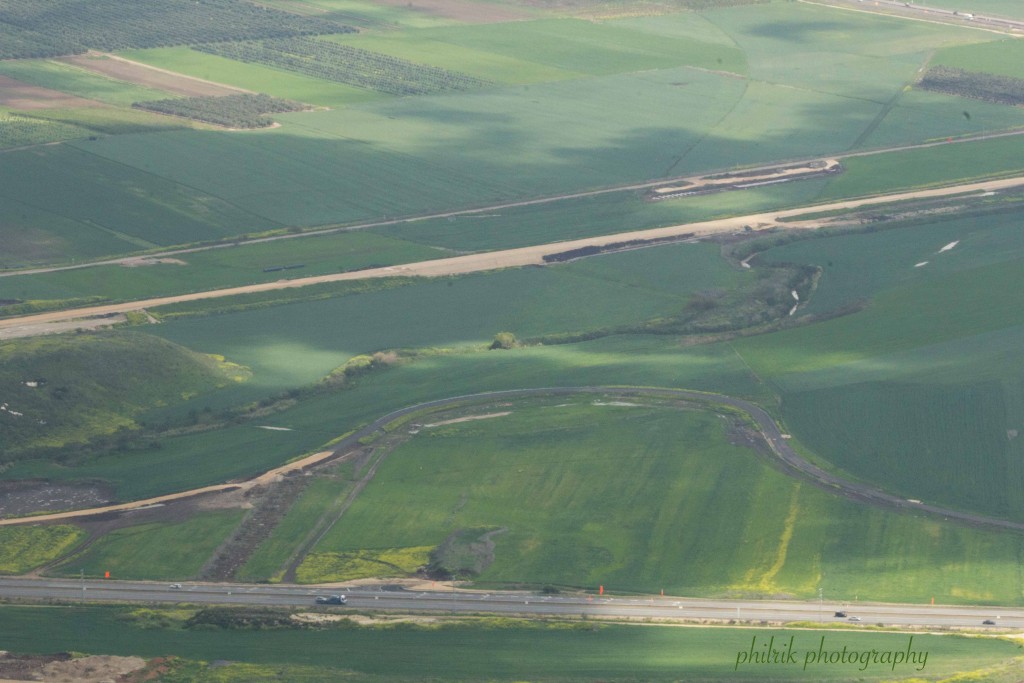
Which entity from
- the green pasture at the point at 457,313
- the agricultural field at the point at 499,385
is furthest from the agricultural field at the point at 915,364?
the green pasture at the point at 457,313

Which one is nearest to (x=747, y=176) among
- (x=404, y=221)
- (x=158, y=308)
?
(x=404, y=221)

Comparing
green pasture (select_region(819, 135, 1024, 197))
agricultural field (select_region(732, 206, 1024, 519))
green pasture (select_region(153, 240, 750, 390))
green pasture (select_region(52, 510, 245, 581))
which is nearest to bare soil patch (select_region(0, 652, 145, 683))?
green pasture (select_region(52, 510, 245, 581))

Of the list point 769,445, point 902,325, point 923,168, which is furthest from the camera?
point 923,168

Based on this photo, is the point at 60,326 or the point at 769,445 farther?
the point at 60,326

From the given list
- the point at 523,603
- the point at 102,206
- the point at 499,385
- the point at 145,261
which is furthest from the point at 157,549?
the point at 102,206

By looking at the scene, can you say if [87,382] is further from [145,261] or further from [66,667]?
[66,667]

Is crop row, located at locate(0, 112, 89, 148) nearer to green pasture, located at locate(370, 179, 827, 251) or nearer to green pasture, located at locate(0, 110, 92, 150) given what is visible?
green pasture, located at locate(0, 110, 92, 150)

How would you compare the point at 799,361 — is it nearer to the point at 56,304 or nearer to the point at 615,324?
the point at 615,324
